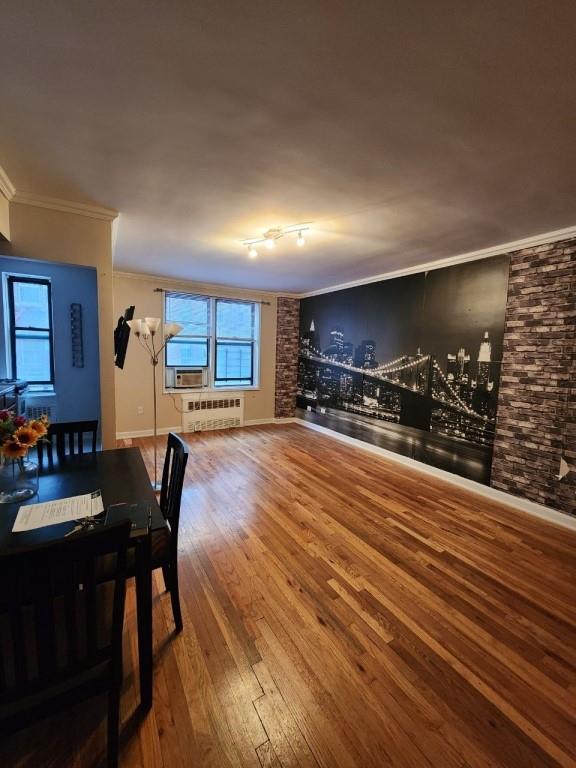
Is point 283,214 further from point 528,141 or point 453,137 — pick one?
point 528,141

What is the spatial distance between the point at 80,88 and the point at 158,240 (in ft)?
6.73

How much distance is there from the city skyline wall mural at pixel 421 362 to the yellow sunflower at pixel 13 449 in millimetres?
3842

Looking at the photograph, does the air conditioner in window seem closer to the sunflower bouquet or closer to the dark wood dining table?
the dark wood dining table

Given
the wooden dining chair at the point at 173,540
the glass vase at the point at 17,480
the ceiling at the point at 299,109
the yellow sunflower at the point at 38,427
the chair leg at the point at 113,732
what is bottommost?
the chair leg at the point at 113,732

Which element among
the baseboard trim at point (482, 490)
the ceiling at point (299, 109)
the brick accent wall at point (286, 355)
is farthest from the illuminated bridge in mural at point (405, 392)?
the ceiling at point (299, 109)

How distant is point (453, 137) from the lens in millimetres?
1620

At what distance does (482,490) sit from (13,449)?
399 cm

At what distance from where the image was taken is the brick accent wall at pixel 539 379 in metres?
2.84

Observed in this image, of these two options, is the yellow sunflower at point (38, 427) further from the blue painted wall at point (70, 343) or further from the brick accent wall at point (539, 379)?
the brick accent wall at point (539, 379)

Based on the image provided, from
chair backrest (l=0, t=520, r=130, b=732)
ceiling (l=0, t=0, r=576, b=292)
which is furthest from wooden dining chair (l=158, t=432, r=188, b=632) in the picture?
ceiling (l=0, t=0, r=576, b=292)

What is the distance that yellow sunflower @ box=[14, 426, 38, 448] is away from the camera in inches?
58.9

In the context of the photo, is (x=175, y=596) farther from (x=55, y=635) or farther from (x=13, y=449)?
(x=13, y=449)

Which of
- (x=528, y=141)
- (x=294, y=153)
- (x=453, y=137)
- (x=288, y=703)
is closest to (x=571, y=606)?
(x=288, y=703)

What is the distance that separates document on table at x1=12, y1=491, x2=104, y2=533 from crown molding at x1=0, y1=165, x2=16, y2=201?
2.13m
